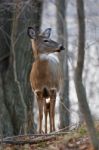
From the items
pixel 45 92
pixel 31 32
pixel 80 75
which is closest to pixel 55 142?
pixel 80 75

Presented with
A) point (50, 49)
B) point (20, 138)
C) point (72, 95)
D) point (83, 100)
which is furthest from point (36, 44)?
point (72, 95)

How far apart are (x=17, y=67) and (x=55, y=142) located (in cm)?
533

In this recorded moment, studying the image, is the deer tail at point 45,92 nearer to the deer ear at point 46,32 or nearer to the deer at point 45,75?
the deer at point 45,75

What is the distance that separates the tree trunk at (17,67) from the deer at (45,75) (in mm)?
1118

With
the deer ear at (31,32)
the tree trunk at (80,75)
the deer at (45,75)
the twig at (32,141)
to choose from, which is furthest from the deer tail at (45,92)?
the tree trunk at (80,75)

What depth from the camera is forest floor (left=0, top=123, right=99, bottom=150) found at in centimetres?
859

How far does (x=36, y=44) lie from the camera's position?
12711 millimetres

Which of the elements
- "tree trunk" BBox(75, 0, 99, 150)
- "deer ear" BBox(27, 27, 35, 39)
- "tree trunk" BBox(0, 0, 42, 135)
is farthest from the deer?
"tree trunk" BBox(75, 0, 99, 150)

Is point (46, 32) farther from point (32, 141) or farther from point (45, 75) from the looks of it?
point (32, 141)

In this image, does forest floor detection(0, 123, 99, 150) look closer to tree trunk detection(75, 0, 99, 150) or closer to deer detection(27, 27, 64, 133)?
tree trunk detection(75, 0, 99, 150)

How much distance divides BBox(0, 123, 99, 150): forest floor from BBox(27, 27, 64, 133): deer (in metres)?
2.36

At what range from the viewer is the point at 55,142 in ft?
29.4

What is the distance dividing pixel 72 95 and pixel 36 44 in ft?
39.2

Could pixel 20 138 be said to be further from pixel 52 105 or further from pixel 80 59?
pixel 80 59
